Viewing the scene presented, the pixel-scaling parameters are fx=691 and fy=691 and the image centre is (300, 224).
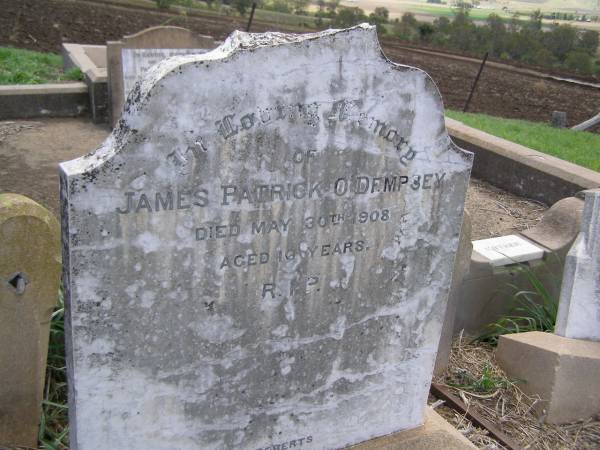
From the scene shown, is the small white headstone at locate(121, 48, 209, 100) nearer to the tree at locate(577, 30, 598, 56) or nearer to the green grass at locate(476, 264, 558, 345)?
the green grass at locate(476, 264, 558, 345)

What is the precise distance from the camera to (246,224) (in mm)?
2318

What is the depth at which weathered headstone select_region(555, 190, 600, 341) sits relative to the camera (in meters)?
3.56

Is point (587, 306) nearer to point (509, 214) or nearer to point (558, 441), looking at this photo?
point (558, 441)

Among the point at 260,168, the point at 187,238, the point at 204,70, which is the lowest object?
the point at 187,238

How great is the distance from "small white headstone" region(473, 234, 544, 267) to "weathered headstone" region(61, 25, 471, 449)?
1536 mm

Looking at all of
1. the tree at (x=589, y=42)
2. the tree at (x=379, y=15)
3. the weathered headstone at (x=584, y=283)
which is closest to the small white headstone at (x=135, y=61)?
the weathered headstone at (x=584, y=283)

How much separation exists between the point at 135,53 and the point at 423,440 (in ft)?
19.4

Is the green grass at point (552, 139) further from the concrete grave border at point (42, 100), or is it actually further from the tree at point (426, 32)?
the tree at point (426, 32)

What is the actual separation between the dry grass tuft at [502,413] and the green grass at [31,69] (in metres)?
6.97

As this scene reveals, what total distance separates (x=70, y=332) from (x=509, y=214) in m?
4.65

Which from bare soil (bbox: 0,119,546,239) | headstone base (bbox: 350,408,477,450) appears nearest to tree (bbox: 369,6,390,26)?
bare soil (bbox: 0,119,546,239)

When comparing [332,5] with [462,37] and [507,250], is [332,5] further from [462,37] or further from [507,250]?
[507,250]

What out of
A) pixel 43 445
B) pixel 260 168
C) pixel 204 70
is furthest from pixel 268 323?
pixel 43 445

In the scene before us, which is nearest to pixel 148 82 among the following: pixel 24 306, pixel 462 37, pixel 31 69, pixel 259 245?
pixel 259 245
